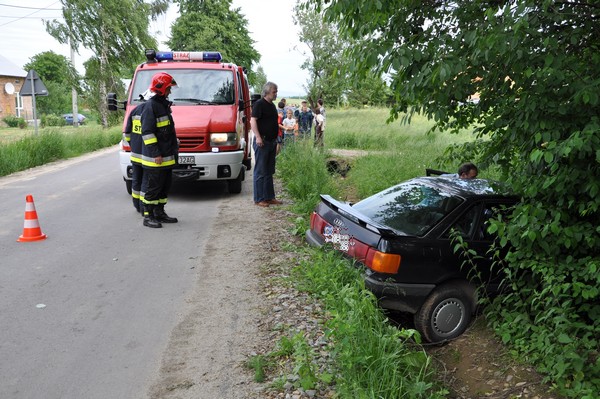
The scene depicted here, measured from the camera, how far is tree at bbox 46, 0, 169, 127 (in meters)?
39.1

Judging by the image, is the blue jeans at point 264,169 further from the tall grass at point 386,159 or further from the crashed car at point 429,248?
the crashed car at point 429,248

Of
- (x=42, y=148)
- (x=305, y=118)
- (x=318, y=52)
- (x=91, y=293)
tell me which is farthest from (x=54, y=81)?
(x=91, y=293)

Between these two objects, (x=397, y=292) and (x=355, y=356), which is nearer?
(x=355, y=356)

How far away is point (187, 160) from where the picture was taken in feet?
29.8

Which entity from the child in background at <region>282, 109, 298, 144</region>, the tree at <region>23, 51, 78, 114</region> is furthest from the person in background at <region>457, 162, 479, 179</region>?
the tree at <region>23, 51, 78, 114</region>

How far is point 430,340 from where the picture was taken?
4.84m

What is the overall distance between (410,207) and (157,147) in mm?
3898

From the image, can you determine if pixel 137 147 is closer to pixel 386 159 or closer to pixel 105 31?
pixel 386 159

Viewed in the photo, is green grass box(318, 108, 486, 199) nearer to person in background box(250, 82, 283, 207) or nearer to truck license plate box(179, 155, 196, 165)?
person in background box(250, 82, 283, 207)

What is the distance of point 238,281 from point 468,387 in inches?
97.5

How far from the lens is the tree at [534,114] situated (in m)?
3.81

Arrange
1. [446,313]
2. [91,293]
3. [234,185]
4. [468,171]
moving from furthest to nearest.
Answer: [234,185]
[468,171]
[91,293]
[446,313]

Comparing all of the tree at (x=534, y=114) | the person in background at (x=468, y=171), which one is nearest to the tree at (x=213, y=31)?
the person in background at (x=468, y=171)

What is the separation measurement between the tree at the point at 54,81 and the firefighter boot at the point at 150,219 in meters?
36.7
